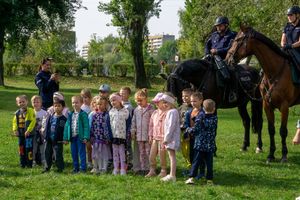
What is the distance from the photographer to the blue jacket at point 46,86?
420 inches

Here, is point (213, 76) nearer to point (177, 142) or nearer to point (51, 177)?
point (177, 142)

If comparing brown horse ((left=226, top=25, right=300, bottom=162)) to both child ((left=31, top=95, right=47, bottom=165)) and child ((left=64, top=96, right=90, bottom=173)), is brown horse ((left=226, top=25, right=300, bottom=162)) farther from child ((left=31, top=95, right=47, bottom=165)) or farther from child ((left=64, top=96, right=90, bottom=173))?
child ((left=31, top=95, right=47, bottom=165))

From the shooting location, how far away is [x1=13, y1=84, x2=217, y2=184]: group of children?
8.48 m

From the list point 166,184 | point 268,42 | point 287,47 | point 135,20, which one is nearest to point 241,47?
point 268,42

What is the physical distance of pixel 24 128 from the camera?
9.85 metres

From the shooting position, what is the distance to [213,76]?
35.8 feet

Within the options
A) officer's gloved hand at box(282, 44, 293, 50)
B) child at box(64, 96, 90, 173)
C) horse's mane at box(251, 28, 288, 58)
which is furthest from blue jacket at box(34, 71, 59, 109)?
officer's gloved hand at box(282, 44, 293, 50)

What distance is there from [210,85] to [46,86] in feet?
11.4

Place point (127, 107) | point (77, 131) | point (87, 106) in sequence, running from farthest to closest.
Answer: point (87, 106)
point (127, 107)
point (77, 131)

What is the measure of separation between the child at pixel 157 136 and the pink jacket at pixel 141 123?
0.14 m

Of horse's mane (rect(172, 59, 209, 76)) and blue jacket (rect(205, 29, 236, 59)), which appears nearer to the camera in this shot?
horse's mane (rect(172, 59, 209, 76))

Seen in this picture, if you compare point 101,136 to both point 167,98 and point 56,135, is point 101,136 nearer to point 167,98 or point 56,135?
point 56,135

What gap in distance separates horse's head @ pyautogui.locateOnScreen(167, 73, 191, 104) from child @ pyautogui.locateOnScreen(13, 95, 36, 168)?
2.74m

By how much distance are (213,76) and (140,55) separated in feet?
113
